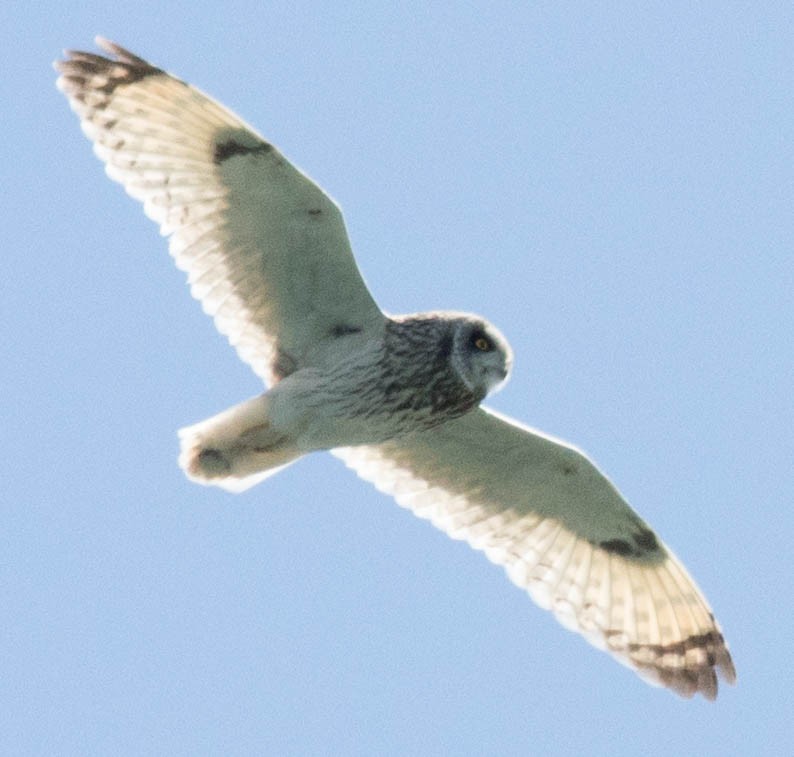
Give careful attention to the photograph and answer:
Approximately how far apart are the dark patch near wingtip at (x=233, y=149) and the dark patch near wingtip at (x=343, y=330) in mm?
868

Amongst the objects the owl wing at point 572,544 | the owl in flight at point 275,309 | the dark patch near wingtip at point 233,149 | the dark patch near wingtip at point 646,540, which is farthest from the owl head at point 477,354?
the dark patch near wingtip at point 646,540

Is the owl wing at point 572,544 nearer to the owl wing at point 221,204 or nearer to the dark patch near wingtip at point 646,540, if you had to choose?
the dark patch near wingtip at point 646,540

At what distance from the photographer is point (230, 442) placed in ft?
25.7

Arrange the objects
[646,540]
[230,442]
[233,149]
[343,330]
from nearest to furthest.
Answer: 1. [233,149]
2. [230,442]
3. [343,330]
4. [646,540]

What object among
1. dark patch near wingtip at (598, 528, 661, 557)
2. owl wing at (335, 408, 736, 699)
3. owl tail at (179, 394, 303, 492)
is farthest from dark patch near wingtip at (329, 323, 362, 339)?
dark patch near wingtip at (598, 528, 661, 557)

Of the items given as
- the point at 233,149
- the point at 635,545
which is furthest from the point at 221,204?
the point at 635,545

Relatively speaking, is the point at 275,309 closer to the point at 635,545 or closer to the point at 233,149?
the point at 233,149

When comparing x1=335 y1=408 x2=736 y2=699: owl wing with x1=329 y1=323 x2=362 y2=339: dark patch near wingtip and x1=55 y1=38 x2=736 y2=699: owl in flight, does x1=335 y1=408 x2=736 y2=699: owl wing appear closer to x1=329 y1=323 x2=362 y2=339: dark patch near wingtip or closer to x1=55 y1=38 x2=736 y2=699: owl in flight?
x1=55 y1=38 x2=736 y2=699: owl in flight

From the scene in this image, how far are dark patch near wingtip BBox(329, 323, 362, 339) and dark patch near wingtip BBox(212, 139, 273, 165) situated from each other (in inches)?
34.2

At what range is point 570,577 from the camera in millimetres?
8844

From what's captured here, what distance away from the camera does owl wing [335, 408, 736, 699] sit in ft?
28.3

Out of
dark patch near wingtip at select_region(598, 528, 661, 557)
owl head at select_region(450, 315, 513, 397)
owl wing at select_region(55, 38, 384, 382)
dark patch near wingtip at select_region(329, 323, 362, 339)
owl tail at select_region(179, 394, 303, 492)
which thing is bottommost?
dark patch near wingtip at select_region(598, 528, 661, 557)

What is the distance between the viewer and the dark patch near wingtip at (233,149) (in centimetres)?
763

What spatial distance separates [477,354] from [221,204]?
1311mm
